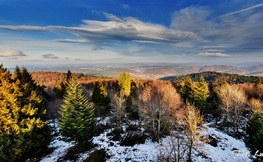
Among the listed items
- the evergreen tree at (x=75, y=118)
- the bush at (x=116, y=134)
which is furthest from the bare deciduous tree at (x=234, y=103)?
the evergreen tree at (x=75, y=118)

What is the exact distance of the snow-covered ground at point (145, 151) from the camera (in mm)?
18520

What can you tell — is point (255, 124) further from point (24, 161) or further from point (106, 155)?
point (24, 161)

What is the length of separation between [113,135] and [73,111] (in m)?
12.5

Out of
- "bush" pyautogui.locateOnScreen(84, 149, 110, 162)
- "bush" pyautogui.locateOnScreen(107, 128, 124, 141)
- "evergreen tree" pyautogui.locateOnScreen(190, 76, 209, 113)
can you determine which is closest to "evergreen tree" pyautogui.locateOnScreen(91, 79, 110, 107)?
"bush" pyautogui.locateOnScreen(107, 128, 124, 141)

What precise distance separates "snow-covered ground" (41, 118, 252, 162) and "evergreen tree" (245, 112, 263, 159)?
1.66m

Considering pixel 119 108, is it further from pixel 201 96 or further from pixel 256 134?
pixel 201 96

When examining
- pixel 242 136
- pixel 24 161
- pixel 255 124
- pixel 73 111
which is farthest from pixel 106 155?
pixel 242 136

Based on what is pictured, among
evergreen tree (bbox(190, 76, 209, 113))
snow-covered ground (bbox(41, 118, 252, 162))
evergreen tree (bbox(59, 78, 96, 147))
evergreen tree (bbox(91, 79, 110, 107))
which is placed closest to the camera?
evergreen tree (bbox(59, 78, 96, 147))

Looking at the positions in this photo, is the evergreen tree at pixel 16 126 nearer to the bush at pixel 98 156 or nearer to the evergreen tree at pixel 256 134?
the bush at pixel 98 156

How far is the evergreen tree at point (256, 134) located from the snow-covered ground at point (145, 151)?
5.45 feet

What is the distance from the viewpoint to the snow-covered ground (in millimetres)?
18520

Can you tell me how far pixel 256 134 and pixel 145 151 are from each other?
18242 mm

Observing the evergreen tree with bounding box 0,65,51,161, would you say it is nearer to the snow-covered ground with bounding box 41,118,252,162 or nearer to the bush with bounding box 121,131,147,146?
the snow-covered ground with bounding box 41,118,252,162

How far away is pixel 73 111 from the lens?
18.2 metres
